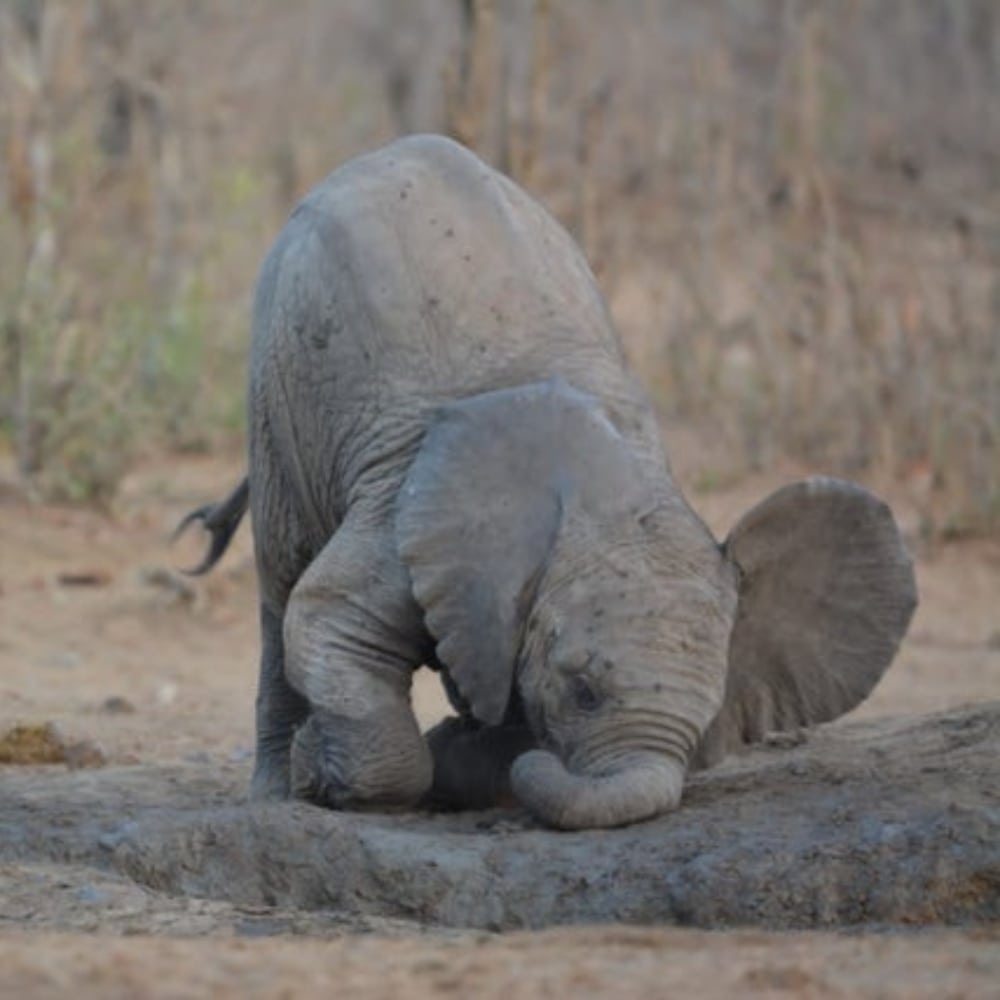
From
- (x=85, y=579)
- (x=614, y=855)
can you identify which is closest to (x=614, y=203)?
(x=85, y=579)

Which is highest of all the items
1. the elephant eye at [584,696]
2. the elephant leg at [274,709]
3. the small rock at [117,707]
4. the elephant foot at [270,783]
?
the elephant eye at [584,696]

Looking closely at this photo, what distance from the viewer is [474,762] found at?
6.61 meters

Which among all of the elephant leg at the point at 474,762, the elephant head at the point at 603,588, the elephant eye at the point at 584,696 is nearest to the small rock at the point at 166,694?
the elephant leg at the point at 474,762

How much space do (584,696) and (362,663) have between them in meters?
0.60

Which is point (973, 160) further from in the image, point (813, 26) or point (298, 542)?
point (298, 542)

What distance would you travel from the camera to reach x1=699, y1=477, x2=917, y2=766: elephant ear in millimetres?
6324

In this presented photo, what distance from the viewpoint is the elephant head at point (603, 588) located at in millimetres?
5910

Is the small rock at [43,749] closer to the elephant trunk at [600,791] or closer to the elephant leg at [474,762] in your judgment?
the elephant leg at [474,762]

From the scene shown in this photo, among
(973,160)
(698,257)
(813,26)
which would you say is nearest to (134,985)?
(698,257)

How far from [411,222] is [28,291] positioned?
5503 mm

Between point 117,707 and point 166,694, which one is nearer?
point 117,707

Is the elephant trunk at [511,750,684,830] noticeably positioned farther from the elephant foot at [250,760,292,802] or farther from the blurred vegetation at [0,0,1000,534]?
the blurred vegetation at [0,0,1000,534]

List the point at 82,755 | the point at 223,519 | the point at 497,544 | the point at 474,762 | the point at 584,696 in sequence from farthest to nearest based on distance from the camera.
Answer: the point at 223,519
the point at 82,755
the point at 474,762
the point at 497,544
the point at 584,696

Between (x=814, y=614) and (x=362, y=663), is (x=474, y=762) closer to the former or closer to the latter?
(x=362, y=663)
